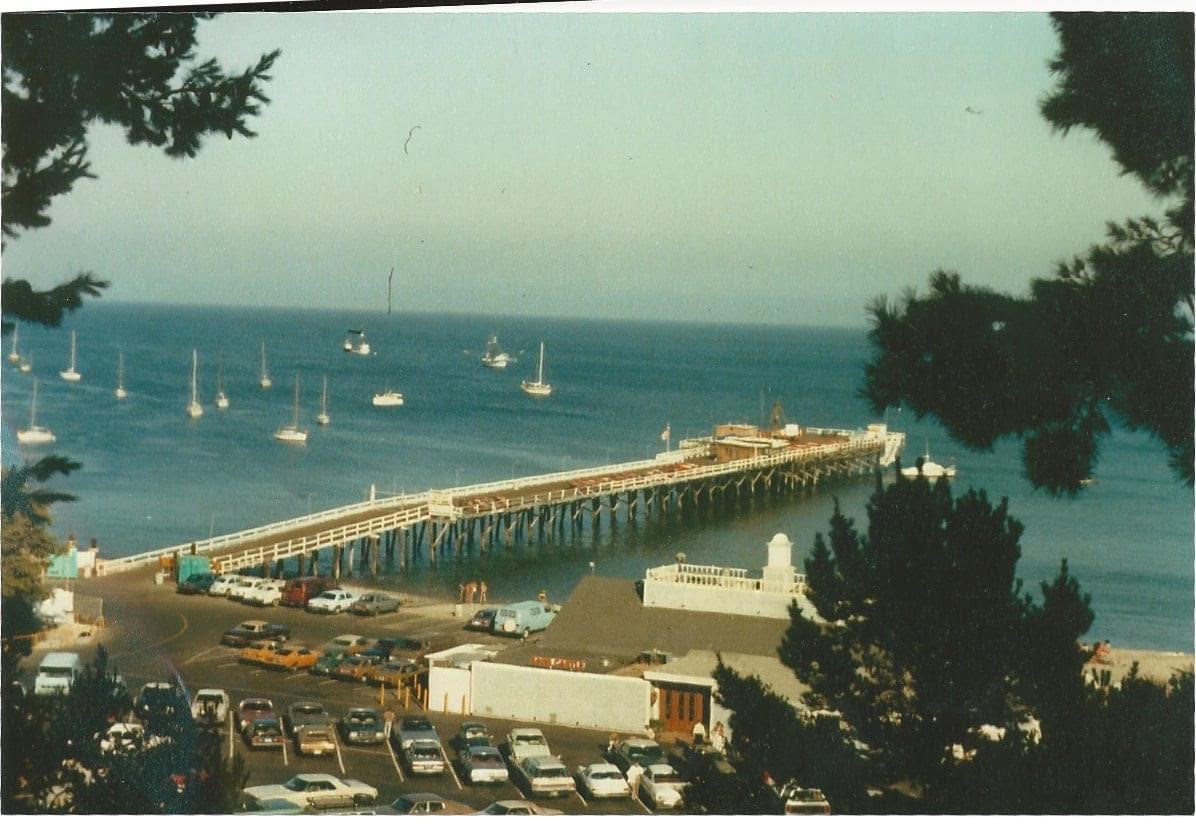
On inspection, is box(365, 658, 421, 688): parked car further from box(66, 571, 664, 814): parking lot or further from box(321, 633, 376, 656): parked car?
box(321, 633, 376, 656): parked car


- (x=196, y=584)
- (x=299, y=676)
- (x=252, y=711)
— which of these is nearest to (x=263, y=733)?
(x=252, y=711)

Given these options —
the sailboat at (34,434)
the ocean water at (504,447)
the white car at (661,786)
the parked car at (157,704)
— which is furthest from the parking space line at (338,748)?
the sailboat at (34,434)

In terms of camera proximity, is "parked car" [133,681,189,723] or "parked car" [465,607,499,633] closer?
"parked car" [133,681,189,723]

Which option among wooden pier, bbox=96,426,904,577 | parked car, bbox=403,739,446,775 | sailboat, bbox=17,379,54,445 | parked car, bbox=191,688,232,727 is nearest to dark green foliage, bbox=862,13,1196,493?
parked car, bbox=403,739,446,775

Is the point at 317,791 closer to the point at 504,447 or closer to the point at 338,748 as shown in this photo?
the point at 338,748

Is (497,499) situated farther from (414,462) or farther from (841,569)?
(841,569)
